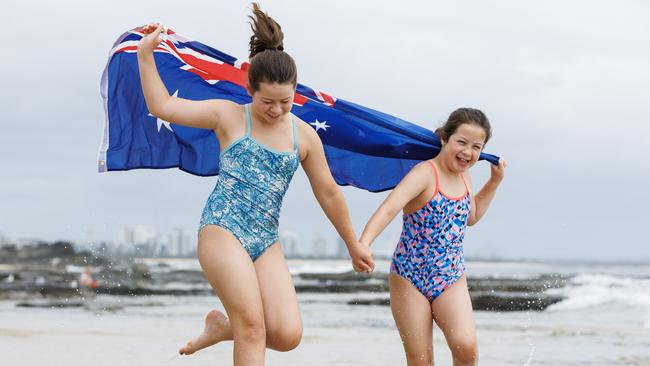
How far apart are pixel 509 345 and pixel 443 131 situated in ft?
25.5

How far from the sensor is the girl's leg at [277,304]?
17.2 feet

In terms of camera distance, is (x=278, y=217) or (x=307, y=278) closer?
(x=278, y=217)

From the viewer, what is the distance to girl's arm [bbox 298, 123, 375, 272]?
5.54m

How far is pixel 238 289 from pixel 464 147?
1.95 metres

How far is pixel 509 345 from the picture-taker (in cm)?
1338

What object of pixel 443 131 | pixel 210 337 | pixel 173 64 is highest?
pixel 173 64

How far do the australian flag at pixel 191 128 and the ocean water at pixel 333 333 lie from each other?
13.7 feet

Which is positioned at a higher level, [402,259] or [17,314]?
[402,259]

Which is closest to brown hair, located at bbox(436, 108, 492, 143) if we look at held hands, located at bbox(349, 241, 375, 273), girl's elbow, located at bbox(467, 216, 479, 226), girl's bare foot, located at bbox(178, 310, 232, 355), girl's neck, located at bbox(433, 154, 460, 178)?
girl's neck, located at bbox(433, 154, 460, 178)

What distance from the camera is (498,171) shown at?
21.7ft

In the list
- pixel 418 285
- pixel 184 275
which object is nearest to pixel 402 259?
pixel 418 285

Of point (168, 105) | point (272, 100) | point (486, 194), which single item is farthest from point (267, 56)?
point (486, 194)

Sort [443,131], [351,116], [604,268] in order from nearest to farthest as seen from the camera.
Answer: [443,131] → [351,116] → [604,268]

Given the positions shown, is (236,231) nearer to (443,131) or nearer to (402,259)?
(402,259)
